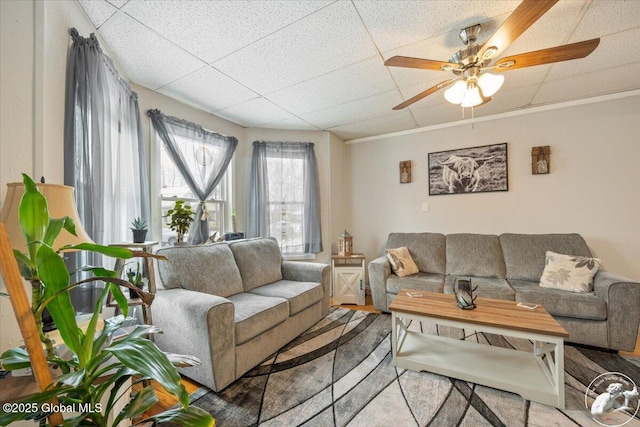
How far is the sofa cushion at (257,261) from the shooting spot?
8.34 feet

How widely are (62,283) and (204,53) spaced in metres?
1.91

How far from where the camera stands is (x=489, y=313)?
1.77 m

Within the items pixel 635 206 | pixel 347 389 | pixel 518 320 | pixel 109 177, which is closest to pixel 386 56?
pixel 518 320

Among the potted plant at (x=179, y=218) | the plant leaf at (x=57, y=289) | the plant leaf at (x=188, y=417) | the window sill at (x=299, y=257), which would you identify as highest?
the potted plant at (x=179, y=218)

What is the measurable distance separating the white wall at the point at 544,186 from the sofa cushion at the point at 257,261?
1.73 meters

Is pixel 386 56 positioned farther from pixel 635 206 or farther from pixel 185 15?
pixel 635 206

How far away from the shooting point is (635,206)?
8.47ft

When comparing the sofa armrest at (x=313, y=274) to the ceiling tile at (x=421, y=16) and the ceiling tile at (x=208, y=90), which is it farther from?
the ceiling tile at (x=421, y=16)

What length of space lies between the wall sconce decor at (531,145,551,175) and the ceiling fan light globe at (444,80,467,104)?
1900 mm

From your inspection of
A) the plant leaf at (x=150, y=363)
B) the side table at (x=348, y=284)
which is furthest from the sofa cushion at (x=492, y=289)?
the plant leaf at (x=150, y=363)

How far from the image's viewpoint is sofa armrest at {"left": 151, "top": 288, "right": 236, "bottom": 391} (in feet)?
5.20

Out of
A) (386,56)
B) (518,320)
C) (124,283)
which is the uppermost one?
(386,56)

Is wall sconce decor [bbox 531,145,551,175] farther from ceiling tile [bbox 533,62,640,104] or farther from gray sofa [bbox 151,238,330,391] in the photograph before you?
gray sofa [bbox 151,238,330,391]

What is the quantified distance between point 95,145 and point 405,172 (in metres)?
3.42
